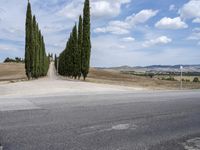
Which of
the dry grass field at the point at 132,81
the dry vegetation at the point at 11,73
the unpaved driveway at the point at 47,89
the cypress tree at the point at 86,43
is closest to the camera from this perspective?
the unpaved driveway at the point at 47,89

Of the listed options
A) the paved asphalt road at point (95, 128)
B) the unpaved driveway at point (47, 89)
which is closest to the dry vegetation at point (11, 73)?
the unpaved driveway at point (47, 89)

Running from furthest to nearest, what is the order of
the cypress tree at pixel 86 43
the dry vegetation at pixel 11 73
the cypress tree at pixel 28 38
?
the dry vegetation at pixel 11 73 < the cypress tree at pixel 28 38 < the cypress tree at pixel 86 43

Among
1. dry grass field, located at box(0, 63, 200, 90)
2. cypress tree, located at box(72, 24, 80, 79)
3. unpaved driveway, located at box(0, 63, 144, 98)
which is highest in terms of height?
cypress tree, located at box(72, 24, 80, 79)

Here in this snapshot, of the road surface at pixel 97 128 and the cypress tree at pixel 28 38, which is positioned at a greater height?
the cypress tree at pixel 28 38

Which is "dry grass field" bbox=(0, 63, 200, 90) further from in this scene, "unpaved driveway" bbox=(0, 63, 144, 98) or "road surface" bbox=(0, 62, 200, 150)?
"road surface" bbox=(0, 62, 200, 150)

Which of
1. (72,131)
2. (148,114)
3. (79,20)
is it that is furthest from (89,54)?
(72,131)

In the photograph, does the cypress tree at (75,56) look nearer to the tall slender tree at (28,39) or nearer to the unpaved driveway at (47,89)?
the tall slender tree at (28,39)

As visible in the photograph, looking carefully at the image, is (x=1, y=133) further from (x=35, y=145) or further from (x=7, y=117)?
(x=7, y=117)

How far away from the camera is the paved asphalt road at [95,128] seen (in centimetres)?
692

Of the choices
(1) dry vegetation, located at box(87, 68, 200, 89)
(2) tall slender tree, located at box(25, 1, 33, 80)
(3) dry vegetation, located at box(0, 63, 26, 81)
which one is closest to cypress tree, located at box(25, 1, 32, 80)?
(2) tall slender tree, located at box(25, 1, 33, 80)

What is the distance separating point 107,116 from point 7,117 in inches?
110

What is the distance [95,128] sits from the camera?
27.7 feet

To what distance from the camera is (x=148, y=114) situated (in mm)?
11117

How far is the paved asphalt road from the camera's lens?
272 inches
